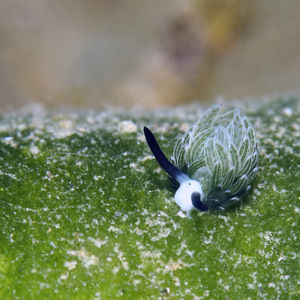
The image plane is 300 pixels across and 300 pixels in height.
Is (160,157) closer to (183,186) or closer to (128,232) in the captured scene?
(183,186)

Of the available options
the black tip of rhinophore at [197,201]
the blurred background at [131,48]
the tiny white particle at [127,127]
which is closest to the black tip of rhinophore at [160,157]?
the black tip of rhinophore at [197,201]

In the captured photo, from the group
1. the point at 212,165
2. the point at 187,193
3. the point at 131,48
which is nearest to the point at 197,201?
the point at 187,193

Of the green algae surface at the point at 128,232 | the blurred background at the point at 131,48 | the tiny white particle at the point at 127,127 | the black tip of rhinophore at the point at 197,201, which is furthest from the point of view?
the blurred background at the point at 131,48

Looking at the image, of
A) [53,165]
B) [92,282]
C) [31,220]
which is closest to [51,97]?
[53,165]

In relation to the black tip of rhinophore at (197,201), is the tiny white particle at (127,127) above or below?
above

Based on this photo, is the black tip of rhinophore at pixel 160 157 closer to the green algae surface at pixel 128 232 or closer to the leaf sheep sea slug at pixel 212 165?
the leaf sheep sea slug at pixel 212 165
